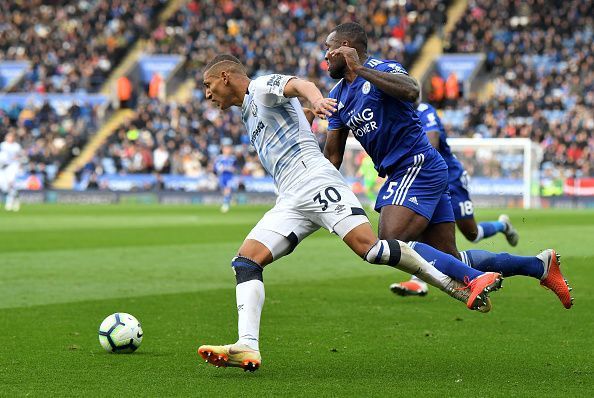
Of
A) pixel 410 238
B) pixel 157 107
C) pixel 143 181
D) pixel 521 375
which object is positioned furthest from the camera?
pixel 157 107

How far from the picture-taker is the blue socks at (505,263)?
818 centimetres

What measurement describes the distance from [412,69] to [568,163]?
10567mm

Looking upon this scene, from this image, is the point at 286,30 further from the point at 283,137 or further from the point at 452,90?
the point at 283,137

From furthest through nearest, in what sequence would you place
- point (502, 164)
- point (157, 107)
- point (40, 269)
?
point (157, 107), point (502, 164), point (40, 269)

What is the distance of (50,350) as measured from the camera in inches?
312

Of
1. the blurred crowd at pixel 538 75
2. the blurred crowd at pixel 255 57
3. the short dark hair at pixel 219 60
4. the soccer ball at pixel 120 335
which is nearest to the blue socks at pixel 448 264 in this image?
the short dark hair at pixel 219 60

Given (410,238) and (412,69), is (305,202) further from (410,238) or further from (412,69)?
(412,69)

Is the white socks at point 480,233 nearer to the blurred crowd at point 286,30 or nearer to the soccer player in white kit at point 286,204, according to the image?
the soccer player in white kit at point 286,204

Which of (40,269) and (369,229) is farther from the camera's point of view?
(40,269)

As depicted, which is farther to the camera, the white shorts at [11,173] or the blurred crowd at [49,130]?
the blurred crowd at [49,130]

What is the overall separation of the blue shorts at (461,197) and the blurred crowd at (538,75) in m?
27.4

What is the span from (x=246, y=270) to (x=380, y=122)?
5.67 feet

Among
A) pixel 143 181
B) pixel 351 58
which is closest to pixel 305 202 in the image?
pixel 351 58

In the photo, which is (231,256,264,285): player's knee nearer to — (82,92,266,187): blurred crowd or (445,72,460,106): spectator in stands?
(82,92,266,187): blurred crowd
